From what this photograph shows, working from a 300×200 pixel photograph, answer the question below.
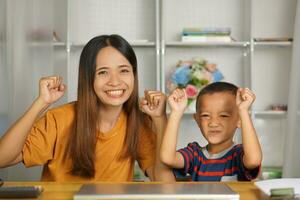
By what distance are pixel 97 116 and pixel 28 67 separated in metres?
0.63

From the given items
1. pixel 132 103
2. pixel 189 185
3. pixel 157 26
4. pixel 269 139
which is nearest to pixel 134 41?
pixel 157 26

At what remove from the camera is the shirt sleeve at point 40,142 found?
136 cm

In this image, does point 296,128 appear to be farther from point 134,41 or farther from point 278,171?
point 134,41

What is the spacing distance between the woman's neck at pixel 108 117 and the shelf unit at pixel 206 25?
1818 millimetres

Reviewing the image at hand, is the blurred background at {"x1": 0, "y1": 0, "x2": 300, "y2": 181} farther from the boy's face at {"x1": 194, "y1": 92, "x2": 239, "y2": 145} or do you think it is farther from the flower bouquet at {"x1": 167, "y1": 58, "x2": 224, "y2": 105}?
the boy's face at {"x1": 194, "y1": 92, "x2": 239, "y2": 145}

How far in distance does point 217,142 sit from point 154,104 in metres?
0.22

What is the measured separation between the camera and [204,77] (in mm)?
3137

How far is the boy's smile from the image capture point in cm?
133

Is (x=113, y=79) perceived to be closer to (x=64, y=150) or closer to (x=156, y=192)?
(x=64, y=150)

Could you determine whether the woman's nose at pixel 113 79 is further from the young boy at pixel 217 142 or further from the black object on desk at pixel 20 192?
the black object on desk at pixel 20 192

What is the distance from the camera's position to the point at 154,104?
140cm

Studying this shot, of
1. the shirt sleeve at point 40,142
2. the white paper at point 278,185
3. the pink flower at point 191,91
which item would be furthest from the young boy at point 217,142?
the pink flower at point 191,91

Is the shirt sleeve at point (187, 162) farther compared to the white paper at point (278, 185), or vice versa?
the shirt sleeve at point (187, 162)

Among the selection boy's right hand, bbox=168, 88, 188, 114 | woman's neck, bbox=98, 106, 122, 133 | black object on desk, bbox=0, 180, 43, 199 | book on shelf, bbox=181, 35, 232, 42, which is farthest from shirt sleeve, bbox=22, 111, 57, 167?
book on shelf, bbox=181, 35, 232, 42
